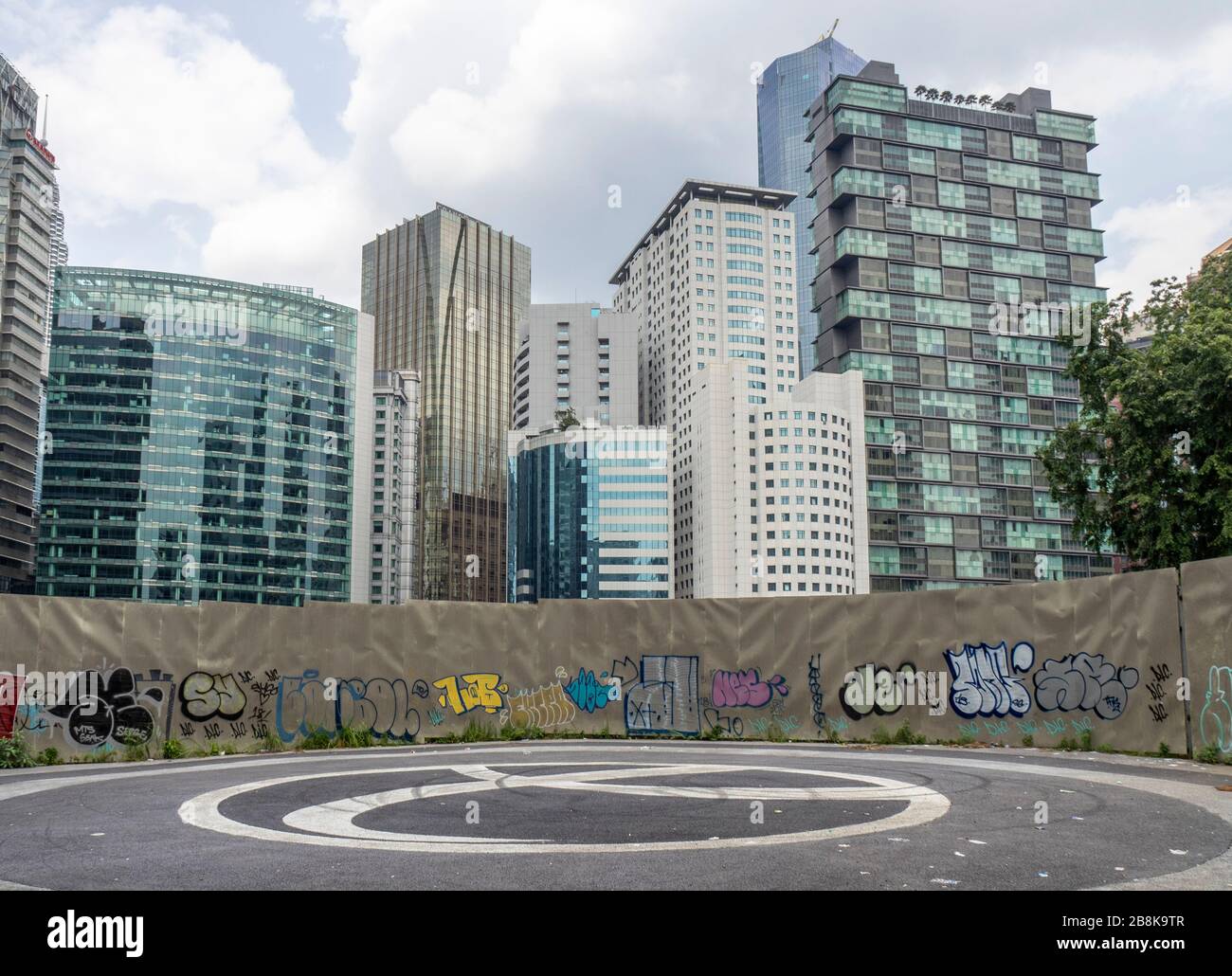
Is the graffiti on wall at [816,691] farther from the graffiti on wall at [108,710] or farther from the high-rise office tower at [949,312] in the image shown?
the high-rise office tower at [949,312]

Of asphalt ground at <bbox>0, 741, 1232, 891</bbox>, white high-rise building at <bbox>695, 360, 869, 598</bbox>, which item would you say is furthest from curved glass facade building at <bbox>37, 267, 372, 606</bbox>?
asphalt ground at <bbox>0, 741, 1232, 891</bbox>

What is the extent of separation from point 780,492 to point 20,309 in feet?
444

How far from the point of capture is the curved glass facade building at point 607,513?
605 ft

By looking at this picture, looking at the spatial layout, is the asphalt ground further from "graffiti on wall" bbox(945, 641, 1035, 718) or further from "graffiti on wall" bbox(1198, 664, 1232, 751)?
"graffiti on wall" bbox(945, 641, 1035, 718)

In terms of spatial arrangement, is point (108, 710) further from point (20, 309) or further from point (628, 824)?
point (20, 309)

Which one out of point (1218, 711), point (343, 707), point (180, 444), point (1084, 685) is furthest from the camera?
point (180, 444)

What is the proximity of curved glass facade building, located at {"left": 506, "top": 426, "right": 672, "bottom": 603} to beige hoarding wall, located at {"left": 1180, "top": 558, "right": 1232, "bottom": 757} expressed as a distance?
16604 cm

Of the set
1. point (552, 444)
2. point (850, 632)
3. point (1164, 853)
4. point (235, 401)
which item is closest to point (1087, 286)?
point (552, 444)

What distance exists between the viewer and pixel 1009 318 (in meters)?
179

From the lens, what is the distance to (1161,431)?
31.8 meters

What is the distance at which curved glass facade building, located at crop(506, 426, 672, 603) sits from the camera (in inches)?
7264

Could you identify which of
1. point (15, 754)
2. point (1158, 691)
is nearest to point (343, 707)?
point (15, 754)
